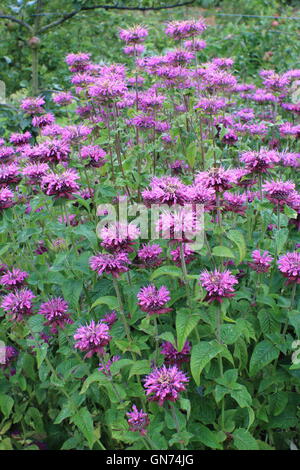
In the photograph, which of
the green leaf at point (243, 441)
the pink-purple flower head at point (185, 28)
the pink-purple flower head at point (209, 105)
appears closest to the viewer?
the green leaf at point (243, 441)

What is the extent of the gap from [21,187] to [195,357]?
1.24 m

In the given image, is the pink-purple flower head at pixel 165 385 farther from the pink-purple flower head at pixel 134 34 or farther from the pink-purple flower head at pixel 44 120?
the pink-purple flower head at pixel 134 34

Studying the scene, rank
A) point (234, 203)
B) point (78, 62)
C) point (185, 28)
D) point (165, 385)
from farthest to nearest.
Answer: point (78, 62) < point (185, 28) < point (234, 203) < point (165, 385)

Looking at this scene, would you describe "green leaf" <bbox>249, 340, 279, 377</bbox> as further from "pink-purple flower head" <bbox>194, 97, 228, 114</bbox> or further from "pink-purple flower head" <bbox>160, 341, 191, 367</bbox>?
"pink-purple flower head" <bbox>194, 97, 228, 114</bbox>

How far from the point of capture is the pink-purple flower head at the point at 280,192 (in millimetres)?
1643

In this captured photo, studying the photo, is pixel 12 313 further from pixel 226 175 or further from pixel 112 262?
pixel 226 175

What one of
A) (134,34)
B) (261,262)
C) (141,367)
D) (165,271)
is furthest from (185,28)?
(141,367)

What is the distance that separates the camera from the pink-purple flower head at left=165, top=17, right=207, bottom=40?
2.32m

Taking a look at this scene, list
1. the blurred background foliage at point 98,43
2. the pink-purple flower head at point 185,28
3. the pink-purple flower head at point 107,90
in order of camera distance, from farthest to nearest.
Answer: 1. the blurred background foliage at point 98,43
2. the pink-purple flower head at point 185,28
3. the pink-purple flower head at point 107,90

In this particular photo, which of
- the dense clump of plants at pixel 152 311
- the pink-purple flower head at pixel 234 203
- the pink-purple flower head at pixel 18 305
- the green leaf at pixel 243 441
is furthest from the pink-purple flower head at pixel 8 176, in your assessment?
the green leaf at pixel 243 441

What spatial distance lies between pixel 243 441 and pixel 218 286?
0.52 meters

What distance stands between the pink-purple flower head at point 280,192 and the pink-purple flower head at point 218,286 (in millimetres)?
356

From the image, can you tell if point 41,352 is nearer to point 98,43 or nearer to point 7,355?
point 7,355

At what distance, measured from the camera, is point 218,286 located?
4.67ft
